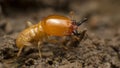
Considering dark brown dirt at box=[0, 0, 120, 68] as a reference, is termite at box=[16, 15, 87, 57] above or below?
above

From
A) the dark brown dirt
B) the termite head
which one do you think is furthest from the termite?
the dark brown dirt

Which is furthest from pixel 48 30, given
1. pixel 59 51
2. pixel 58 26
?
pixel 59 51

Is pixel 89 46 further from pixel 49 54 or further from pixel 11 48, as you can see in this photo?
pixel 11 48

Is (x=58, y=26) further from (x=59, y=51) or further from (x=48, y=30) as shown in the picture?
(x=59, y=51)

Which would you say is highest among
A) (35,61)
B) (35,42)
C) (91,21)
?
(91,21)

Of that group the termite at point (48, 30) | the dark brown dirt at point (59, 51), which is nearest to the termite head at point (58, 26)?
the termite at point (48, 30)

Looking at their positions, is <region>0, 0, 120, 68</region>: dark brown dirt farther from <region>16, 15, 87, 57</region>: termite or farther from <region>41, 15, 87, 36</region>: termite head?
<region>41, 15, 87, 36</region>: termite head

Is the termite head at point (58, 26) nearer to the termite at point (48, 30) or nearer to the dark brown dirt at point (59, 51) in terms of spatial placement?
the termite at point (48, 30)

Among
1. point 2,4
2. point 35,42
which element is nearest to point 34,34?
point 35,42

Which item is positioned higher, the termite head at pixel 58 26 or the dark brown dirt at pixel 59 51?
the termite head at pixel 58 26
